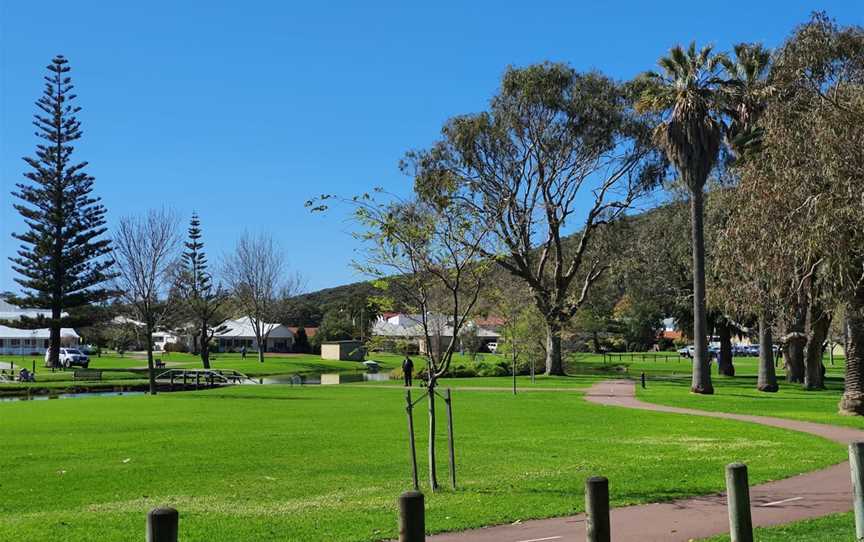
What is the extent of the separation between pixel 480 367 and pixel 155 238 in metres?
23.3

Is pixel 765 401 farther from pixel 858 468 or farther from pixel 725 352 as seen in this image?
pixel 858 468

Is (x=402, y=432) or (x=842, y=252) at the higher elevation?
(x=842, y=252)

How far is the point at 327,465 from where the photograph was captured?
1503cm

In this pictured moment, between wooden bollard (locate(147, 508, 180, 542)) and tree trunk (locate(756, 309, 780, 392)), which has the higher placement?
wooden bollard (locate(147, 508, 180, 542))

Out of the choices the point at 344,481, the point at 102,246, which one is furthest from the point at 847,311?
the point at 102,246

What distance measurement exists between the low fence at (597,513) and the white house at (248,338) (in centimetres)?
10794

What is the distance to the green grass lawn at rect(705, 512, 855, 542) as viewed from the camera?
8.87m

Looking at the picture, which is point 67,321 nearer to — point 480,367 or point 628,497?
point 480,367

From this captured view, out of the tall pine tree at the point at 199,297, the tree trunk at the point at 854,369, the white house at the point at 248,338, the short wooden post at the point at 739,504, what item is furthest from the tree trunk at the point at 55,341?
the short wooden post at the point at 739,504

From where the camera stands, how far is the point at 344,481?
13305 millimetres

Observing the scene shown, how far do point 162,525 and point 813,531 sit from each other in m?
7.66

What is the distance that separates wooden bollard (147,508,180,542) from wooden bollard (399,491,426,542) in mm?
1309

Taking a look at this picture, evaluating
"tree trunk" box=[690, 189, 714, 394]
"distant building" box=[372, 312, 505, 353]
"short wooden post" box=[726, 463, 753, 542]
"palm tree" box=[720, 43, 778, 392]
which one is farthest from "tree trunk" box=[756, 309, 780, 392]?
"short wooden post" box=[726, 463, 753, 542]

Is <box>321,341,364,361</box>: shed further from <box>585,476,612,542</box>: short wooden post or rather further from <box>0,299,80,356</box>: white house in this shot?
<box>585,476,612,542</box>: short wooden post
